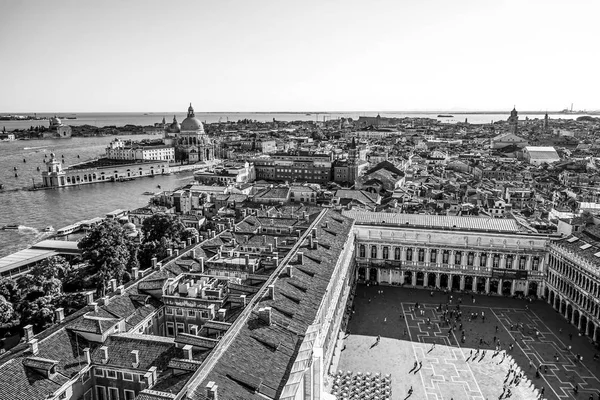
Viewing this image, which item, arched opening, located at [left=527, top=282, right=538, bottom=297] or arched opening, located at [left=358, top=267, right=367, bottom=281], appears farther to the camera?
arched opening, located at [left=358, top=267, right=367, bottom=281]

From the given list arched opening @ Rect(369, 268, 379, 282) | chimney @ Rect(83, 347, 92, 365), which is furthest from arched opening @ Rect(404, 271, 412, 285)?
chimney @ Rect(83, 347, 92, 365)

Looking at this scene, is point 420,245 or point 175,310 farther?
point 420,245

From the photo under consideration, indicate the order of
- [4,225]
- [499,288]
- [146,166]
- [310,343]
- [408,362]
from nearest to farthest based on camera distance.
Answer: [310,343] < [408,362] < [499,288] < [4,225] < [146,166]

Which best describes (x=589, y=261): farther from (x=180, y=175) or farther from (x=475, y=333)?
(x=180, y=175)

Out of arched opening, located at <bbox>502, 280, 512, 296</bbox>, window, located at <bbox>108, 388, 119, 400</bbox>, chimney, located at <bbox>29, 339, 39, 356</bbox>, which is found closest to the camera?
chimney, located at <bbox>29, 339, 39, 356</bbox>

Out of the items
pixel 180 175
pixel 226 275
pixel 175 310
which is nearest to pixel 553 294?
pixel 226 275

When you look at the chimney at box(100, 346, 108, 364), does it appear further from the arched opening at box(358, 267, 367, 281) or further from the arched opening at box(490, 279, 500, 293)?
the arched opening at box(490, 279, 500, 293)
